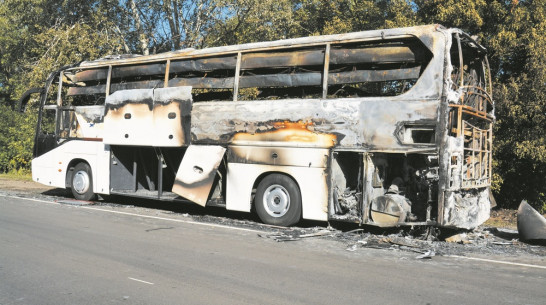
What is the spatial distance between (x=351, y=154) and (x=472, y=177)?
2.15m

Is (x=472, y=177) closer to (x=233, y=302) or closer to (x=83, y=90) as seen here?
(x=233, y=302)

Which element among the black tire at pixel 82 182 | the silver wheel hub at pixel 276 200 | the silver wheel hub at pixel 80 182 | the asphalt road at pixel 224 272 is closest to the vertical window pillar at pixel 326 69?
the silver wheel hub at pixel 276 200

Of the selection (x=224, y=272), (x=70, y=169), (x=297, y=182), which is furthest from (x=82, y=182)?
(x=224, y=272)

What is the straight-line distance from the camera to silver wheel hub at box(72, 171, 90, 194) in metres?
13.9

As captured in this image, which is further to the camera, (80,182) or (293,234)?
(80,182)

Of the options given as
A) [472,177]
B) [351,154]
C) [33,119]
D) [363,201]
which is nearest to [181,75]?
[351,154]

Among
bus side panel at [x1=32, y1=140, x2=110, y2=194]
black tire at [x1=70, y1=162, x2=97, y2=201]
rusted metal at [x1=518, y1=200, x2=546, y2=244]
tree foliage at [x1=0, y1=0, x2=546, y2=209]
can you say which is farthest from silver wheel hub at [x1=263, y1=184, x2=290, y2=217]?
tree foliage at [x1=0, y1=0, x2=546, y2=209]

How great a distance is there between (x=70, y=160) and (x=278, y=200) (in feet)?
22.4

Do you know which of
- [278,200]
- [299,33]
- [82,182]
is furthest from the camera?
[299,33]

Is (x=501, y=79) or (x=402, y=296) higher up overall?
(x=501, y=79)

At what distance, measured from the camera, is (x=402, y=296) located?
5.43 m

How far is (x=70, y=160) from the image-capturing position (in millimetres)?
14180

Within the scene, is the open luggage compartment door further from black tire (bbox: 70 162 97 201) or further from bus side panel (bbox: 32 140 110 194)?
black tire (bbox: 70 162 97 201)

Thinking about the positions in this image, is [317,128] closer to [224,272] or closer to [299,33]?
[224,272]
